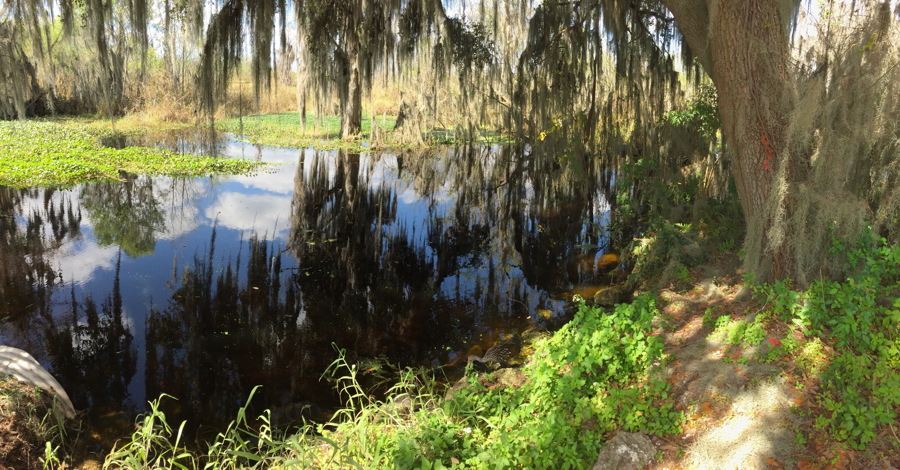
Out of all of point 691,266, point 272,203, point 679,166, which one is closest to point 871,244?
point 691,266

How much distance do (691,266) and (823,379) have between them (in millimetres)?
2572

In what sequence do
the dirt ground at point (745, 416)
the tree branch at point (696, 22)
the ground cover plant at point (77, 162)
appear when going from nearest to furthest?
the dirt ground at point (745, 416) < the tree branch at point (696, 22) < the ground cover plant at point (77, 162)

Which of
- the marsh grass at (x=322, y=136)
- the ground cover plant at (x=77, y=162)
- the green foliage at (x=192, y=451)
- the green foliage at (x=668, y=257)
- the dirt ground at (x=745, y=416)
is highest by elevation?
the marsh grass at (x=322, y=136)

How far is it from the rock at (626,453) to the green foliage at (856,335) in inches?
28.6

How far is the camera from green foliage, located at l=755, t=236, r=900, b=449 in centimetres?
241

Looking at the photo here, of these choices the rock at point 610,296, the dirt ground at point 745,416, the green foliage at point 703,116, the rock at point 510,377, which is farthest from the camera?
the green foliage at point 703,116

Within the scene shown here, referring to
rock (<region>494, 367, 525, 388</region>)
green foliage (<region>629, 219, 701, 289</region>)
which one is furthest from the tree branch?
rock (<region>494, 367, 525, 388</region>)

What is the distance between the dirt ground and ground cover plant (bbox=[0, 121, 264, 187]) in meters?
10.2

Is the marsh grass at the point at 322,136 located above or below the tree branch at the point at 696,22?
below

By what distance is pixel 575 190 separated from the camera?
11.5 meters

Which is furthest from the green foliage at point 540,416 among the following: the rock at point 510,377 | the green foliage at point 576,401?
the rock at point 510,377

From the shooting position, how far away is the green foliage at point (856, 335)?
2.41 m

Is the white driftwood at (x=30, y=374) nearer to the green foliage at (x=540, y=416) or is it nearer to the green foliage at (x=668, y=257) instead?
the green foliage at (x=540, y=416)

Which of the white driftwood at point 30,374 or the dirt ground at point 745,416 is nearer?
the dirt ground at point 745,416
